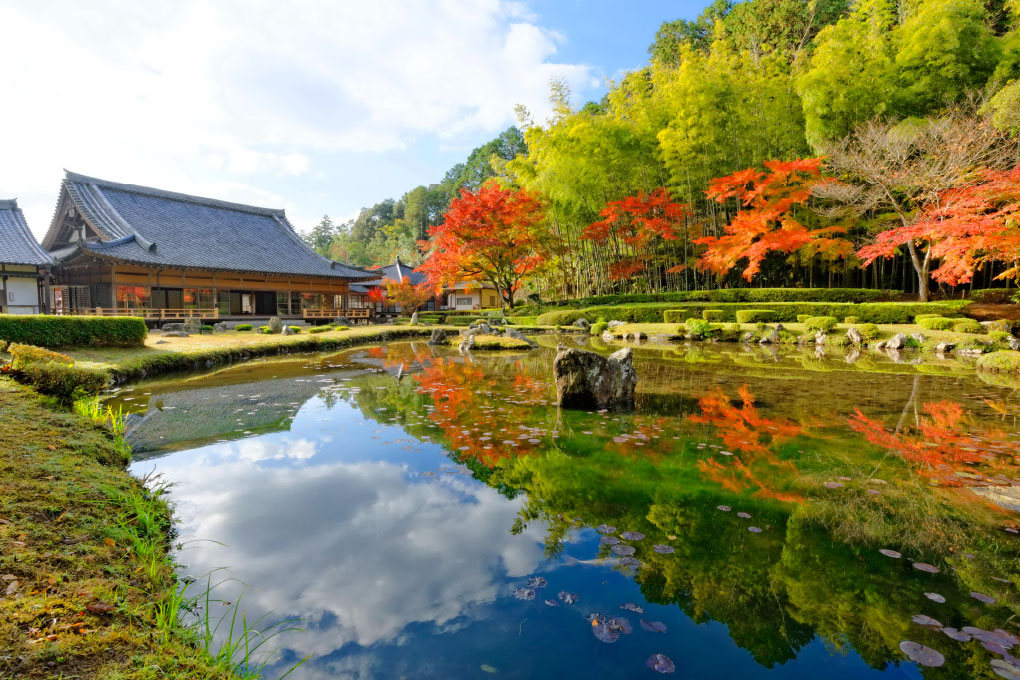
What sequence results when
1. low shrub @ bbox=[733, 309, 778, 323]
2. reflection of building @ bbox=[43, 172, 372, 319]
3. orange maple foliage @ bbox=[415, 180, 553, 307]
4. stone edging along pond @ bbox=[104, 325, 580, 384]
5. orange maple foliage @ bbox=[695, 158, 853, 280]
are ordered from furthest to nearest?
orange maple foliage @ bbox=[415, 180, 553, 307] → reflection of building @ bbox=[43, 172, 372, 319] → orange maple foliage @ bbox=[695, 158, 853, 280] → low shrub @ bbox=[733, 309, 778, 323] → stone edging along pond @ bbox=[104, 325, 580, 384]

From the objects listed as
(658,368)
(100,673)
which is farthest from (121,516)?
(658,368)

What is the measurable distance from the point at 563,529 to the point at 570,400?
135 inches

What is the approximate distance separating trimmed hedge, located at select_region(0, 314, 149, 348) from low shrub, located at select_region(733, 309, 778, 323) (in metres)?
19.9

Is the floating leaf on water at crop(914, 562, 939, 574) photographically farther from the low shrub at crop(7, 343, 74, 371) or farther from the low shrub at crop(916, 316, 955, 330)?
the low shrub at crop(916, 316, 955, 330)

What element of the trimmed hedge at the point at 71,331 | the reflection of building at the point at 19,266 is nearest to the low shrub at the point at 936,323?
the trimmed hedge at the point at 71,331

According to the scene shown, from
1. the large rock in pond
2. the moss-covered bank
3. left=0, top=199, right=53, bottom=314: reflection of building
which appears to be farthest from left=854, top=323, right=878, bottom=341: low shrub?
left=0, top=199, right=53, bottom=314: reflection of building

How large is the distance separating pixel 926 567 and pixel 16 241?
27.0 metres

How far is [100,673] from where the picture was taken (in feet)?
5.08

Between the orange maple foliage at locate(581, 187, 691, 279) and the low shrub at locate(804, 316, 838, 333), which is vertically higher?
the orange maple foliage at locate(581, 187, 691, 279)

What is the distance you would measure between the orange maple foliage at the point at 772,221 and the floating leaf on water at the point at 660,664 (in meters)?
20.0

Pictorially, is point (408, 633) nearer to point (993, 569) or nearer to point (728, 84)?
point (993, 569)

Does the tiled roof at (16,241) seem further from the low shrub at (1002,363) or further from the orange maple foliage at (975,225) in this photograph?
the orange maple foliage at (975,225)

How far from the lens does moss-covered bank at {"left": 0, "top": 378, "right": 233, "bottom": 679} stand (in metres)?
1.64

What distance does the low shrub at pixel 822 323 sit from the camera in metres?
15.6
